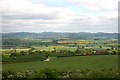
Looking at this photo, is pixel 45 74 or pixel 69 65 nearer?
pixel 45 74

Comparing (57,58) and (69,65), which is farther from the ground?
(69,65)

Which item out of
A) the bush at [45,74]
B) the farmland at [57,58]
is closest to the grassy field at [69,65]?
the farmland at [57,58]

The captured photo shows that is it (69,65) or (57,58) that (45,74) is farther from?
(57,58)

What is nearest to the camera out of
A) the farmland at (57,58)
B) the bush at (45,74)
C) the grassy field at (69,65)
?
the bush at (45,74)

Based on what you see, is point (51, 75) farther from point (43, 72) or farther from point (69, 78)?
point (69, 78)

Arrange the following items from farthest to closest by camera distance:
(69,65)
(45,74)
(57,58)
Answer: (57,58) < (69,65) < (45,74)

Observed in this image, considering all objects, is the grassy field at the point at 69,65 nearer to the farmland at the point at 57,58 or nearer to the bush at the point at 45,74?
the farmland at the point at 57,58

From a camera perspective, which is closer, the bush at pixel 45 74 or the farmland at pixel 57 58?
the bush at pixel 45 74

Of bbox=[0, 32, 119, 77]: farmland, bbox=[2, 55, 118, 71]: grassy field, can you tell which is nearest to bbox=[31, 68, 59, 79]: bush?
bbox=[0, 32, 119, 77]: farmland

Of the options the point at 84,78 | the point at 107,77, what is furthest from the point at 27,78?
the point at 107,77

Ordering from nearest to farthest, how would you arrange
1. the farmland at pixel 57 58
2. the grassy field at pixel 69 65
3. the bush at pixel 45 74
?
the bush at pixel 45 74 < the grassy field at pixel 69 65 < the farmland at pixel 57 58

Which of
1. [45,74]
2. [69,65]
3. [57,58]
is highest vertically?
[45,74]

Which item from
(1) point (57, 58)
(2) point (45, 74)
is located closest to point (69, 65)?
(1) point (57, 58)

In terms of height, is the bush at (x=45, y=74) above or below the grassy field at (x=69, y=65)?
above
